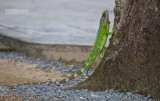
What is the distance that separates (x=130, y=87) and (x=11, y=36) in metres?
4.96

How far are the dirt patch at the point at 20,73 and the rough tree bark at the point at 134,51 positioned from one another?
1.82 metres

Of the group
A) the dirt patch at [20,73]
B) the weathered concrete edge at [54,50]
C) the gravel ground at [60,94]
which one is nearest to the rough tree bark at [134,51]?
the gravel ground at [60,94]

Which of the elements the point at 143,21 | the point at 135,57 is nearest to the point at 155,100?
the point at 135,57

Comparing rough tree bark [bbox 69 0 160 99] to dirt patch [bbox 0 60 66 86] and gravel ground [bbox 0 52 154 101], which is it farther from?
dirt patch [bbox 0 60 66 86]

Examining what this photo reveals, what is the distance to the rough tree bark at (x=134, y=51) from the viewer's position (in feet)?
→ 11.7

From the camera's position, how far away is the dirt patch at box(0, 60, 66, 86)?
209 inches

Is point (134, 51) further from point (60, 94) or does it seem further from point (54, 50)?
point (54, 50)

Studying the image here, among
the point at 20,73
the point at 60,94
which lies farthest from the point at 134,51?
the point at 20,73

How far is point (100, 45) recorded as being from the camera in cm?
455

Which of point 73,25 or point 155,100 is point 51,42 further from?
point 155,100

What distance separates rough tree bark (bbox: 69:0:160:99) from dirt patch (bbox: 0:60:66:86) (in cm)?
182

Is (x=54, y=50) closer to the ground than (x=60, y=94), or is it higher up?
higher up

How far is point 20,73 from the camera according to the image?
6.05m

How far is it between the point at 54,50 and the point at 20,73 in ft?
4.58
